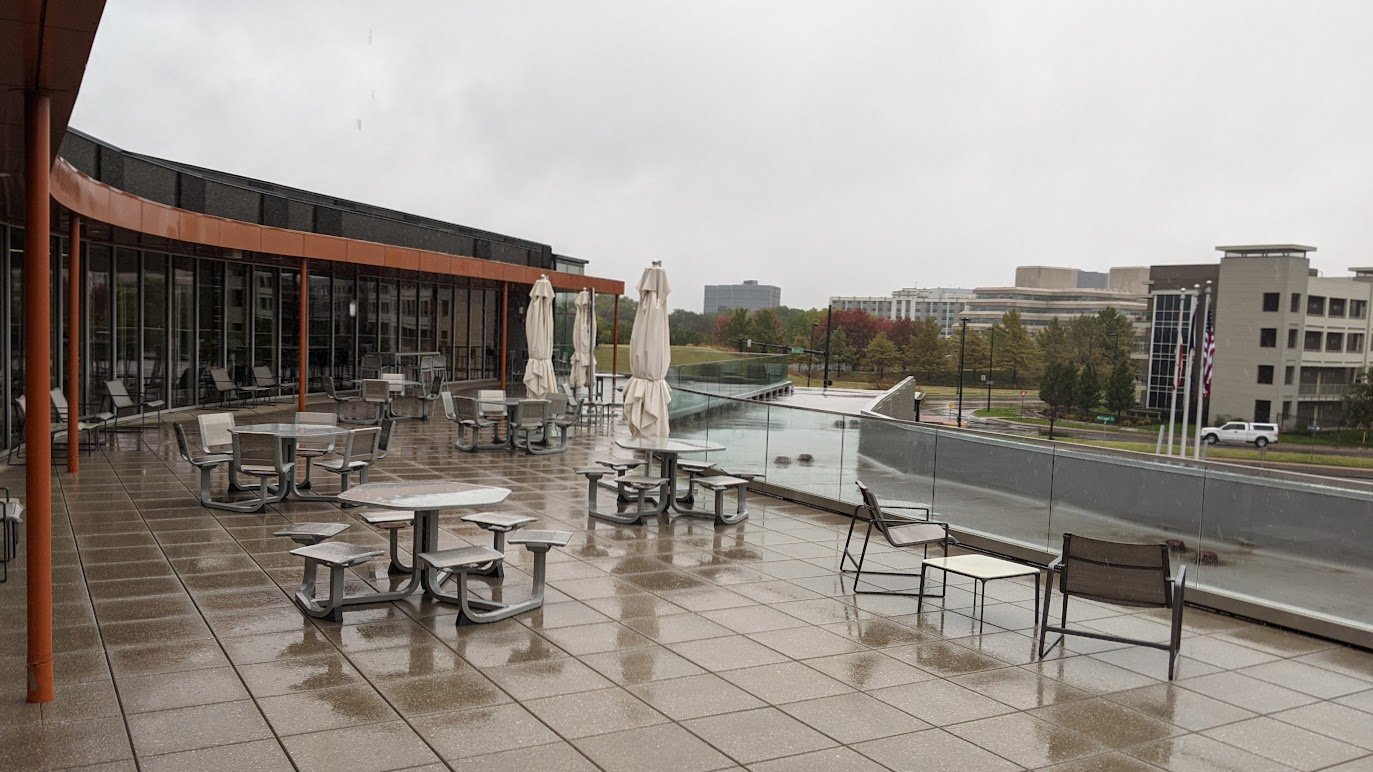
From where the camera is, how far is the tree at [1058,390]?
11669cm

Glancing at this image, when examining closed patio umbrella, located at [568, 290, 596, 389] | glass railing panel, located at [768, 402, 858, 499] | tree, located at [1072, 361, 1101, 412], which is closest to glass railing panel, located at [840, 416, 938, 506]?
glass railing panel, located at [768, 402, 858, 499]

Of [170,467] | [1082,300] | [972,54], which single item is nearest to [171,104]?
[170,467]

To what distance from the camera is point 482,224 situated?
12694 centimetres

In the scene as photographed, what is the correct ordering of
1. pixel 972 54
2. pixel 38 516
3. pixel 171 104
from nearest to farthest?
1. pixel 38 516
2. pixel 171 104
3. pixel 972 54

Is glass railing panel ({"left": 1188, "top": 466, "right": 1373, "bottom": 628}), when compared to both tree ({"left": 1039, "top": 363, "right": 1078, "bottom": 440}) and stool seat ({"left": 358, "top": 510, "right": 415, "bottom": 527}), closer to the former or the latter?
stool seat ({"left": 358, "top": 510, "right": 415, "bottom": 527})

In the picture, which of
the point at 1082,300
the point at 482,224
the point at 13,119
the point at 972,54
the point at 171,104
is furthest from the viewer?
the point at 1082,300

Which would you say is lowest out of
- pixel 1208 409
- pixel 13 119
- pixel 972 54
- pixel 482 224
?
pixel 1208 409

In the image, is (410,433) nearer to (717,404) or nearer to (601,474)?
(717,404)

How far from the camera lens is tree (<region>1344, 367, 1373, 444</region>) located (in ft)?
346

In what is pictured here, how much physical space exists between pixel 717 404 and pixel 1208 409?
4309 inches

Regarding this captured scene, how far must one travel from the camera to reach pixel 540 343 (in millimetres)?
18719

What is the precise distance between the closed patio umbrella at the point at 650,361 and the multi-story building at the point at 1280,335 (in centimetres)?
10165

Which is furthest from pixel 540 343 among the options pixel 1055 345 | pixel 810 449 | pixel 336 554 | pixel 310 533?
pixel 1055 345

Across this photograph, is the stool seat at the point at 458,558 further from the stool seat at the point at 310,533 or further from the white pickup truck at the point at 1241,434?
the white pickup truck at the point at 1241,434
